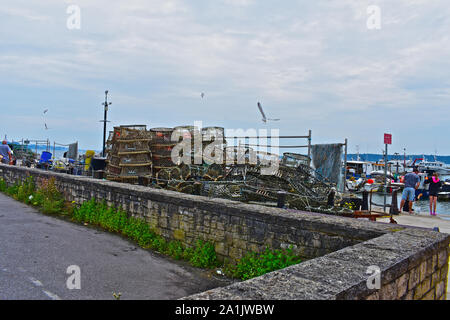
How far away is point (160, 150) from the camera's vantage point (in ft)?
46.7

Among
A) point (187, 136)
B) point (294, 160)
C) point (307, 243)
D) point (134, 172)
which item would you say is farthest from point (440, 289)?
point (134, 172)

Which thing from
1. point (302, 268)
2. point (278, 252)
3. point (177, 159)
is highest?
point (177, 159)

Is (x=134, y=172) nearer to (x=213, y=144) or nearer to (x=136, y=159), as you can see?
(x=136, y=159)

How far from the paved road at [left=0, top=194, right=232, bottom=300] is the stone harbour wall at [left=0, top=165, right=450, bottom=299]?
0.79m

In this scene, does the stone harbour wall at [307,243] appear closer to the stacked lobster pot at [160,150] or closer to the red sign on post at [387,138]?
the stacked lobster pot at [160,150]

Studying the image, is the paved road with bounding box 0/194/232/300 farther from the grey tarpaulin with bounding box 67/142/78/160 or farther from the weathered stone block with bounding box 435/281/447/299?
the grey tarpaulin with bounding box 67/142/78/160

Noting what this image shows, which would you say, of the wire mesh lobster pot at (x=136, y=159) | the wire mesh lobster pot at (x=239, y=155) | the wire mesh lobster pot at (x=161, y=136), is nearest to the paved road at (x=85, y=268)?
the wire mesh lobster pot at (x=136, y=159)

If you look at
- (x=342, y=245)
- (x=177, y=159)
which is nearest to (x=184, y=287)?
(x=342, y=245)

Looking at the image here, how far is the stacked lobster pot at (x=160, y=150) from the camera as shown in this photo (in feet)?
46.2

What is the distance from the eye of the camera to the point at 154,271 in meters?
6.31

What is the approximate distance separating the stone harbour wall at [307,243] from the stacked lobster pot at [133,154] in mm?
3755

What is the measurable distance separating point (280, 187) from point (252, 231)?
4271 millimetres
